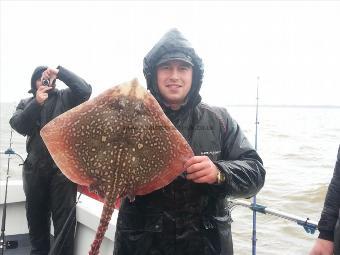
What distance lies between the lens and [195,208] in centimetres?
251

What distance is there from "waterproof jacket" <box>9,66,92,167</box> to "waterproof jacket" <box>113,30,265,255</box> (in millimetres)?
2632

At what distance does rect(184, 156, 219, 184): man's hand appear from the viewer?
2.21m

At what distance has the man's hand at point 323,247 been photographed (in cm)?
273

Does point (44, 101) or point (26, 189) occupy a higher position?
point (44, 101)

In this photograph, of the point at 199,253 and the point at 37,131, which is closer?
the point at 199,253

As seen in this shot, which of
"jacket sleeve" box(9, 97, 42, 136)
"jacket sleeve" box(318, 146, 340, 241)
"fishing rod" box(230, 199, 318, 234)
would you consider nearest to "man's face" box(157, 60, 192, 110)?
"jacket sleeve" box(318, 146, 340, 241)

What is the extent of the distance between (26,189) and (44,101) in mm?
1204

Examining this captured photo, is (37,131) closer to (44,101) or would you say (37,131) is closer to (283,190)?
(44,101)

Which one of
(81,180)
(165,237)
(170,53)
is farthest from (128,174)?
(170,53)

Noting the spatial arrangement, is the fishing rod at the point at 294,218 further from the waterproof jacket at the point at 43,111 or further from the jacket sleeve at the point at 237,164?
the waterproof jacket at the point at 43,111

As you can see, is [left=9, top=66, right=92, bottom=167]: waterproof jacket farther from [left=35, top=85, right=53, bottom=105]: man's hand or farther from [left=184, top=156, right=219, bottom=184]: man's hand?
[left=184, top=156, right=219, bottom=184]: man's hand

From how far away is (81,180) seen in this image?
89.4 inches

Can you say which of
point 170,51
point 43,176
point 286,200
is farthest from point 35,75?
point 286,200

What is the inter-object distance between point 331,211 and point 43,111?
12.4ft
